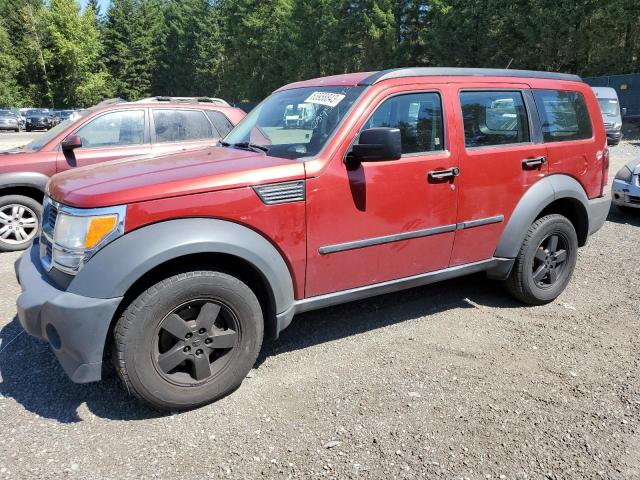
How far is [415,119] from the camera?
3684 millimetres

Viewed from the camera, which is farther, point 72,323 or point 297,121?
point 297,121

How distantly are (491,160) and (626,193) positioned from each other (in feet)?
16.2

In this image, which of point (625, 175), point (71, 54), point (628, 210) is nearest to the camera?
point (625, 175)

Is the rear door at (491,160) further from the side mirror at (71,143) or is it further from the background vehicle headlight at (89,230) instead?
the side mirror at (71,143)

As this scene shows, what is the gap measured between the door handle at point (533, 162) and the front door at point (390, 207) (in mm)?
784

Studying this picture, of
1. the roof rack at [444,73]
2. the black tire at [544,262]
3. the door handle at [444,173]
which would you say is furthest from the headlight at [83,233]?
the black tire at [544,262]

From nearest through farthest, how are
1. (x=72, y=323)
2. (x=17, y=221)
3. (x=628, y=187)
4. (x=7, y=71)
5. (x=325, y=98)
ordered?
(x=72, y=323)
(x=325, y=98)
(x=17, y=221)
(x=628, y=187)
(x=7, y=71)

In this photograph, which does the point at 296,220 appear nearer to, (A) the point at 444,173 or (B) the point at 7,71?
(A) the point at 444,173

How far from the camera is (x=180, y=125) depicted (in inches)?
275

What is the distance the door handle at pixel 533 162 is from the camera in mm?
4132

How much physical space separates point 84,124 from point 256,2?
54.4 metres

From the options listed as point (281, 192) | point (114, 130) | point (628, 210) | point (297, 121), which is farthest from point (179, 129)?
point (628, 210)

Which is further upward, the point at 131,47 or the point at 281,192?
the point at 131,47

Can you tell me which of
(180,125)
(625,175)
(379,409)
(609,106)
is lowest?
(379,409)
